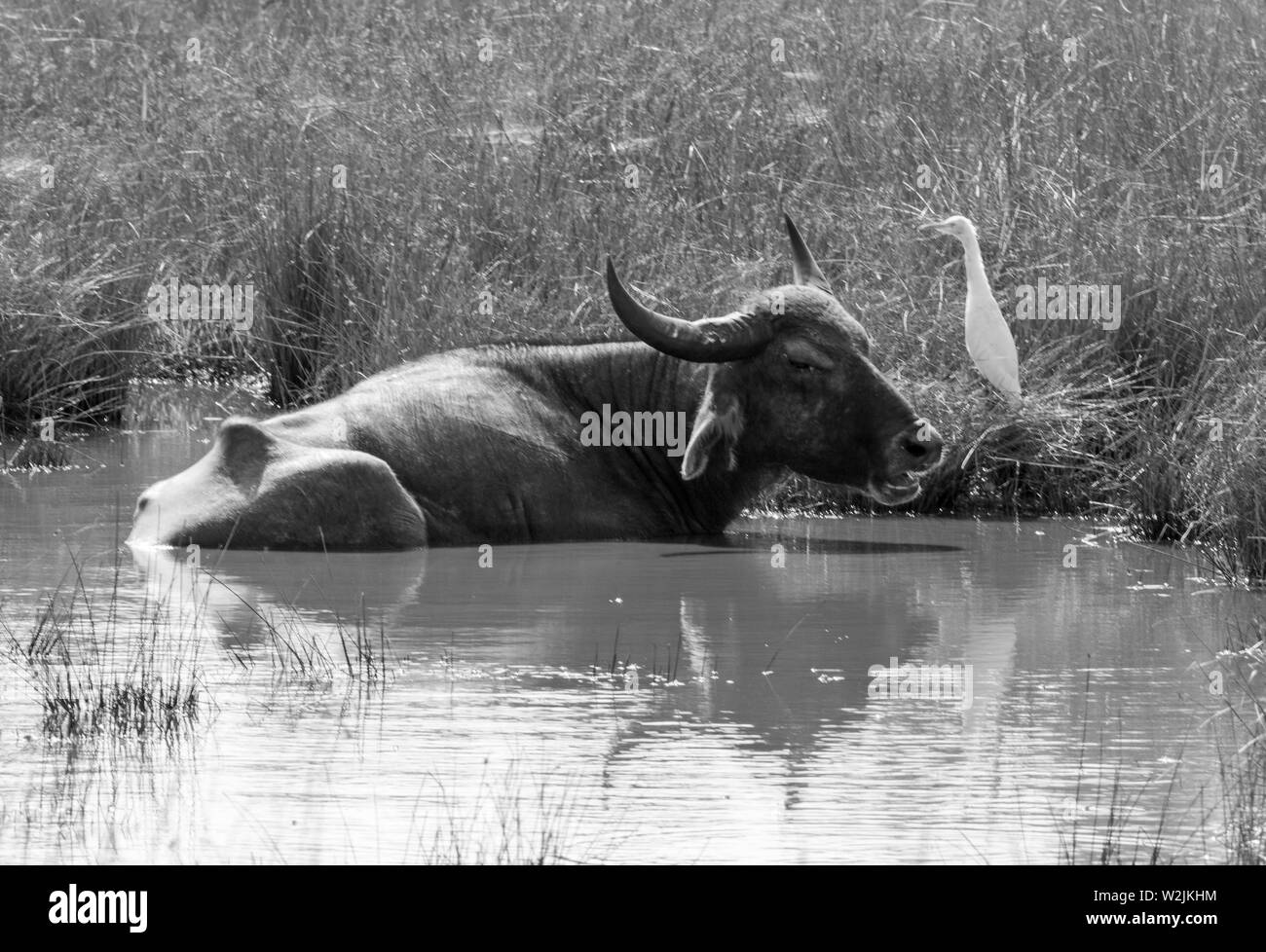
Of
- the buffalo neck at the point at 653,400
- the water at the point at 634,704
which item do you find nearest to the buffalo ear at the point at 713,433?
the buffalo neck at the point at 653,400

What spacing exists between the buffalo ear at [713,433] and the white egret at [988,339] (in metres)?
1.39

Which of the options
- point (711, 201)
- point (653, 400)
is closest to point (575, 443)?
point (653, 400)

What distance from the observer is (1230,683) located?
276 inches

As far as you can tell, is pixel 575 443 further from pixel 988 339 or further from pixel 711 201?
pixel 711 201

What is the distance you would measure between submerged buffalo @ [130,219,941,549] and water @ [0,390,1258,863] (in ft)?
0.80

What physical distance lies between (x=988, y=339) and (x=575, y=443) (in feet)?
6.91

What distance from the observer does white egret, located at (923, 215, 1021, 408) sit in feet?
35.3

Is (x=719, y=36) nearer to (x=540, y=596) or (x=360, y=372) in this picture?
(x=360, y=372)

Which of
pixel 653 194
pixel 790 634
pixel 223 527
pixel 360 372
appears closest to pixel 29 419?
pixel 360 372

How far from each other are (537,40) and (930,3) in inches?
129

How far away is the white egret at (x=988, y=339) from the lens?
10.8 meters

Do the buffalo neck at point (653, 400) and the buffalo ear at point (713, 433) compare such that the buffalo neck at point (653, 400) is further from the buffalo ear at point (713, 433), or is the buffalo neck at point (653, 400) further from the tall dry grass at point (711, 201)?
the tall dry grass at point (711, 201)

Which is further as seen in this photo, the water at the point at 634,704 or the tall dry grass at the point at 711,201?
the tall dry grass at the point at 711,201

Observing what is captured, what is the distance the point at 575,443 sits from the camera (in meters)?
10.5
